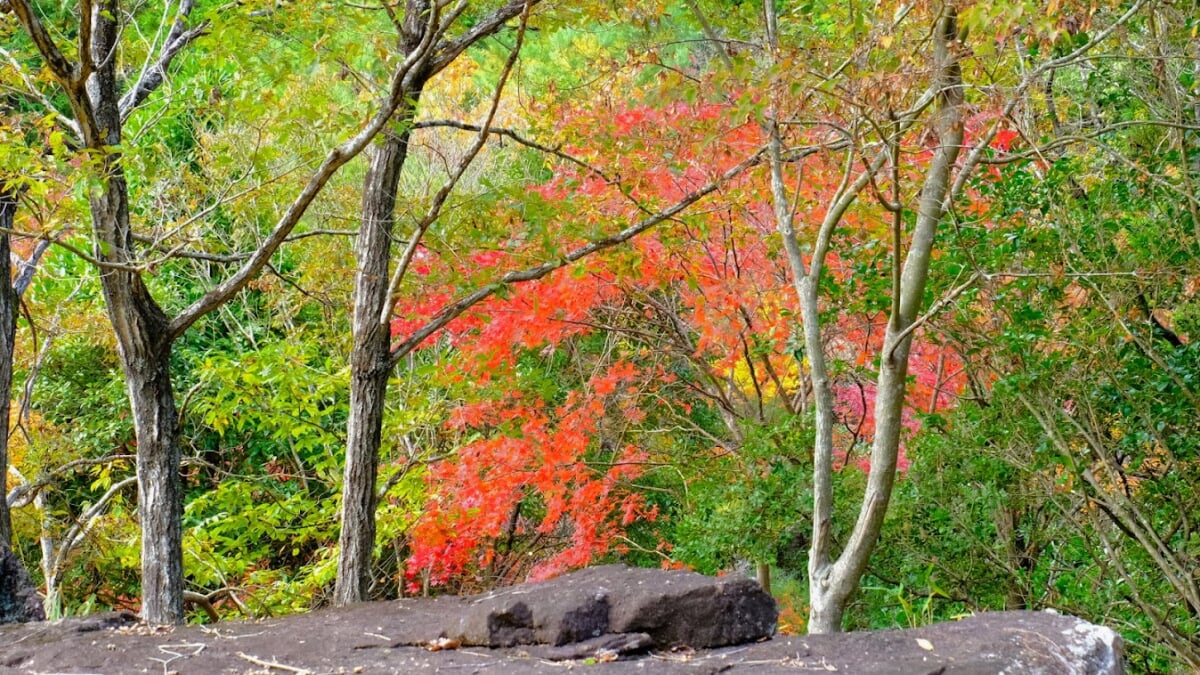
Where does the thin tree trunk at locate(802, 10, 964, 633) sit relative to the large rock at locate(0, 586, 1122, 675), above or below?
above

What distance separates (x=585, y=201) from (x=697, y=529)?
88.9 inches

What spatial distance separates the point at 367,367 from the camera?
221 inches

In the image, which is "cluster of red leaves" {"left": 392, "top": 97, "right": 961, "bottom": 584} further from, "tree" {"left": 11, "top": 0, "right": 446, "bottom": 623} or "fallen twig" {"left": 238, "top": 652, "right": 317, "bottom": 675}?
"fallen twig" {"left": 238, "top": 652, "right": 317, "bottom": 675}

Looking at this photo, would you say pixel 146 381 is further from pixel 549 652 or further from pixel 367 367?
pixel 549 652

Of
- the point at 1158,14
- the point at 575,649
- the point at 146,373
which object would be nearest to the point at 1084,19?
the point at 1158,14

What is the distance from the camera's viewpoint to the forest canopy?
458cm

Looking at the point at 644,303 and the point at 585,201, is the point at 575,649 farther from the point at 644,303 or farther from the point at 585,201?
the point at 644,303

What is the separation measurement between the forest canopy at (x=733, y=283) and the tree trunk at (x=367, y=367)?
2 centimetres

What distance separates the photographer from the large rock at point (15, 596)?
14.6ft

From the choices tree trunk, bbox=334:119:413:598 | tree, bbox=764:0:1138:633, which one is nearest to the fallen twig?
tree trunk, bbox=334:119:413:598

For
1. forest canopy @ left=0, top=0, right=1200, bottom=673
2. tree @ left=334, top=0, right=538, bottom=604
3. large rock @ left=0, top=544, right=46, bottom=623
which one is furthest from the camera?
tree @ left=334, top=0, right=538, bottom=604

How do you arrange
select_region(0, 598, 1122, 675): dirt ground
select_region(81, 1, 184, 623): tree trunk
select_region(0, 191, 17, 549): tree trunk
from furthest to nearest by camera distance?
select_region(0, 191, 17, 549): tree trunk, select_region(81, 1, 184, 623): tree trunk, select_region(0, 598, 1122, 675): dirt ground

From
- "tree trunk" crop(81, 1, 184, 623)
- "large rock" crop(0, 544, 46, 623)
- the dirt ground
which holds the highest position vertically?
"tree trunk" crop(81, 1, 184, 623)

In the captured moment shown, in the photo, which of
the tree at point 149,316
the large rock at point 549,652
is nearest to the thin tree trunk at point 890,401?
the large rock at point 549,652
